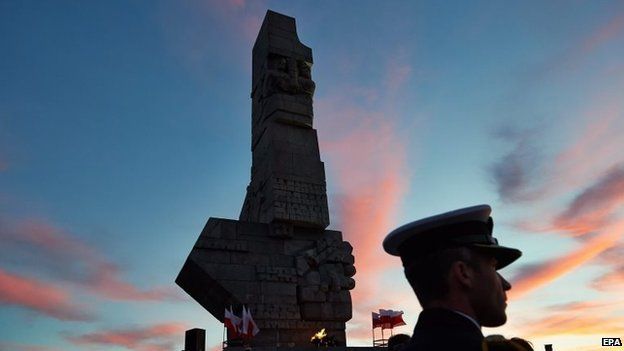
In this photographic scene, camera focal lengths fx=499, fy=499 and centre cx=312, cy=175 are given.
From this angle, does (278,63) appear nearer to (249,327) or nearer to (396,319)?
(249,327)

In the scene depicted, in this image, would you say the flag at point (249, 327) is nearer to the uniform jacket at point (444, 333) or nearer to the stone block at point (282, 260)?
the stone block at point (282, 260)

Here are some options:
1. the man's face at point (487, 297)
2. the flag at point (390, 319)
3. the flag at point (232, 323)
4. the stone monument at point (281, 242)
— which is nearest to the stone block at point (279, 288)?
the stone monument at point (281, 242)

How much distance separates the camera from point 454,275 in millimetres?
2219

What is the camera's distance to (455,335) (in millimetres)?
2031

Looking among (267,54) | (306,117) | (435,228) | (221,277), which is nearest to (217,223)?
(221,277)

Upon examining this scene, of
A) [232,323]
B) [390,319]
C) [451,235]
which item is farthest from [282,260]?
[451,235]

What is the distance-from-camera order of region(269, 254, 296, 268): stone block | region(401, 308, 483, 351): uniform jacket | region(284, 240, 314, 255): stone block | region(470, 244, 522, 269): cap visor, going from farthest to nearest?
region(284, 240, 314, 255): stone block → region(269, 254, 296, 268): stone block → region(470, 244, 522, 269): cap visor → region(401, 308, 483, 351): uniform jacket

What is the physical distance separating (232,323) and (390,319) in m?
6.50

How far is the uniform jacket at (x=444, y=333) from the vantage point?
199 cm

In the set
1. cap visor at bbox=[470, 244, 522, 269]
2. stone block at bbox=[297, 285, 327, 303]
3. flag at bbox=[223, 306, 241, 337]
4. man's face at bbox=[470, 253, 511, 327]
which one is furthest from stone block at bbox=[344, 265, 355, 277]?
man's face at bbox=[470, 253, 511, 327]

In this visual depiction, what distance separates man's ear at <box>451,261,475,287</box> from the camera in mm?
2201

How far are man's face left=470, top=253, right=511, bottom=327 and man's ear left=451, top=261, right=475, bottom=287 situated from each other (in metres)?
0.03

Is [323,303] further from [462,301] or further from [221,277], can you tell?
[462,301]

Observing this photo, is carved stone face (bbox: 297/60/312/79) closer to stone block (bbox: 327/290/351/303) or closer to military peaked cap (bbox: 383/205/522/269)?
stone block (bbox: 327/290/351/303)
